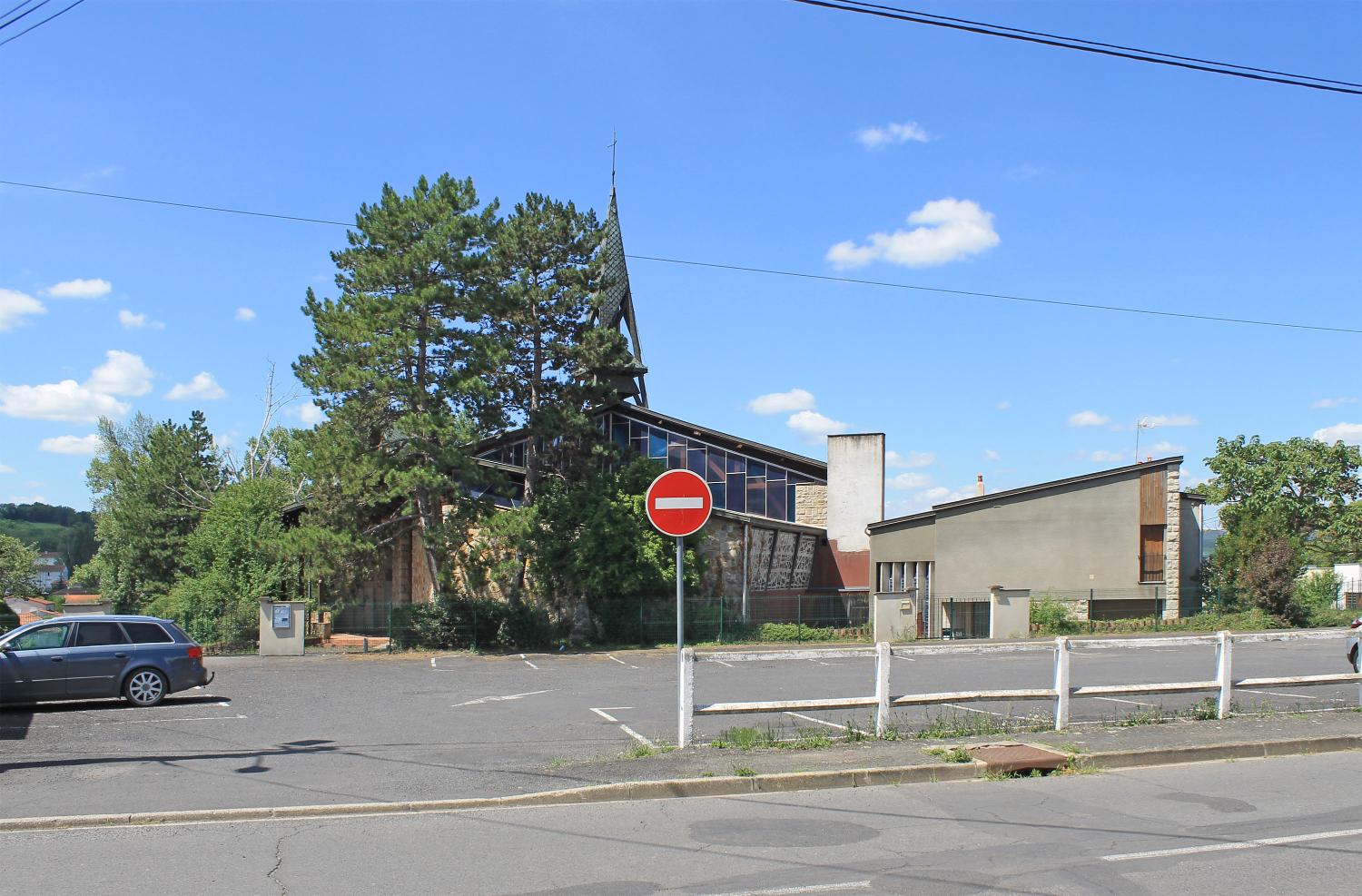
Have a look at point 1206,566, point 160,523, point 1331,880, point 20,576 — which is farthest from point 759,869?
point 20,576

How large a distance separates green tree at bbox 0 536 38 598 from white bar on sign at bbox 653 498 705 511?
248 feet

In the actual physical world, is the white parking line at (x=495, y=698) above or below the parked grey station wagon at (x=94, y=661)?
below

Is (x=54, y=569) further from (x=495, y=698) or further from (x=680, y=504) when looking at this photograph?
(x=680, y=504)

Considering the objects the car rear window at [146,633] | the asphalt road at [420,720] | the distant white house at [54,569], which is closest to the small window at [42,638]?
the car rear window at [146,633]

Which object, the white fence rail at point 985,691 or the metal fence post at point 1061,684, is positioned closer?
the white fence rail at point 985,691

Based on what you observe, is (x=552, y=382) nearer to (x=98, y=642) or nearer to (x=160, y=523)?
(x=98, y=642)

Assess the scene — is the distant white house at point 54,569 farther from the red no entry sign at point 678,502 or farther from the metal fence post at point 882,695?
the metal fence post at point 882,695

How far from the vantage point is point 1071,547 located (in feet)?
119

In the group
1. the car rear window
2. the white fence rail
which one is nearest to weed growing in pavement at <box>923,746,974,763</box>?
the white fence rail

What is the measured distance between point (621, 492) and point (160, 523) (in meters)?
34.0

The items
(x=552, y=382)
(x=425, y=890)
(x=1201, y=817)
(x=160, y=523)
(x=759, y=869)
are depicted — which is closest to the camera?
(x=425, y=890)

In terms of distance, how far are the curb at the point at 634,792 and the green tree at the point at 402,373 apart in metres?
19.9

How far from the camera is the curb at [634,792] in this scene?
28.2 ft

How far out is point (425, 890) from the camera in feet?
21.7
